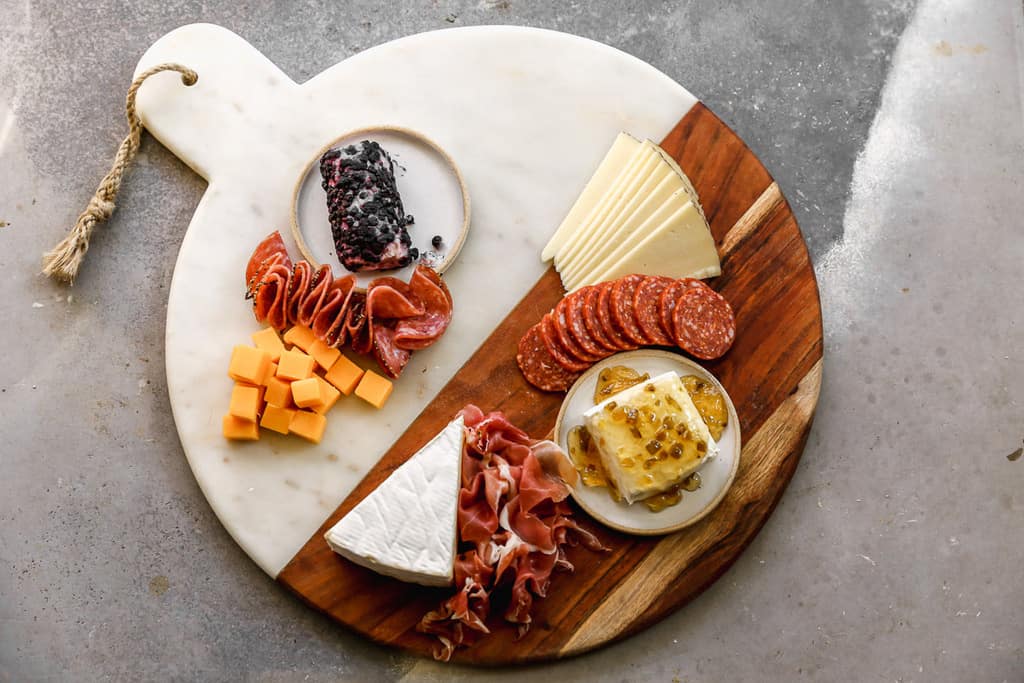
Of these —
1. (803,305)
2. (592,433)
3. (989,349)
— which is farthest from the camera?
(989,349)

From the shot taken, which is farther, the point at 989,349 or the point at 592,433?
the point at 989,349

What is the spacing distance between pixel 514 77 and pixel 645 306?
3.53 ft

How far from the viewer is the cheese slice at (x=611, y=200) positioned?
10.6ft

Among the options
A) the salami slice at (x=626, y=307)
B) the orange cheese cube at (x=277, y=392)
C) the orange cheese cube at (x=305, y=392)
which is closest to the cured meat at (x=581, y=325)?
the salami slice at (x=626, y=307)

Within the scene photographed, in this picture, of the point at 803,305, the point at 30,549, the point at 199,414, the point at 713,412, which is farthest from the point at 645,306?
the point at 30,549

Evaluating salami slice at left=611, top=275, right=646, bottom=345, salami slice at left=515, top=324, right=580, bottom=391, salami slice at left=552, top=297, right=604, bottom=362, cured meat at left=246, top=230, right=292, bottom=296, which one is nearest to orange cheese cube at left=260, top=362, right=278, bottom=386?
cured meat at left=246, top=230, right=292, bottom=296

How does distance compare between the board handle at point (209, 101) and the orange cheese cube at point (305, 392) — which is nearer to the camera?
the orange cheese cube at point (305, 392)

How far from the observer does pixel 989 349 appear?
3.53 metres

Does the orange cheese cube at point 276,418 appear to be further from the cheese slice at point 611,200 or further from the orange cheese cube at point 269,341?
the cheese slice at point 611,200

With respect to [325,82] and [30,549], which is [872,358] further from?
[30,549]

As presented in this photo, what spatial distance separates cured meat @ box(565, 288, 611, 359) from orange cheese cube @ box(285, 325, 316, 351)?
0.95 metres

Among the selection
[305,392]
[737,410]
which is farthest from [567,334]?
[305,392]

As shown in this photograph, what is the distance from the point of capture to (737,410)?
128 inches

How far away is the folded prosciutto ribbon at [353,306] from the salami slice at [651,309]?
0.70 m
